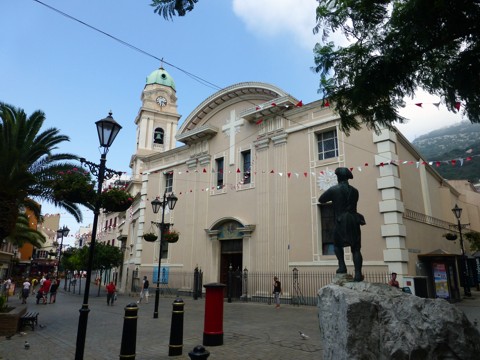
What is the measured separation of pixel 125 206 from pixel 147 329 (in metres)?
3.99

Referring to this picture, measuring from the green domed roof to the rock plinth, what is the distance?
42722 mm

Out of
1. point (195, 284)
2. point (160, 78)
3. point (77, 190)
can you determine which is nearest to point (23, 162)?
point (77, 190)

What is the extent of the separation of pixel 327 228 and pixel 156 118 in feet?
99.7

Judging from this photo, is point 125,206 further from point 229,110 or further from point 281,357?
point 229,110

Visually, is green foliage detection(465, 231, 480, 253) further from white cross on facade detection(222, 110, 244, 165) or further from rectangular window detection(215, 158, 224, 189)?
rectangular window detection(215, 158, 224, 189)

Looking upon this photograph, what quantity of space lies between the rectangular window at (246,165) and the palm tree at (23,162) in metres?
9.65

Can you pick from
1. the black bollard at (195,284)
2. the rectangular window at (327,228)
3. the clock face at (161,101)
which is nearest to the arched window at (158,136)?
the clock face at (161,101)

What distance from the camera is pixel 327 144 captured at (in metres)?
18.4

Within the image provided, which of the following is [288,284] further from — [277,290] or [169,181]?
[169,181]

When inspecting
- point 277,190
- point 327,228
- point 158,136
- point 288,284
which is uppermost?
point 158,136

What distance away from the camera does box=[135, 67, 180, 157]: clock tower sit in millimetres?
41781

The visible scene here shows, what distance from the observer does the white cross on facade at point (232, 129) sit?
73.2ft

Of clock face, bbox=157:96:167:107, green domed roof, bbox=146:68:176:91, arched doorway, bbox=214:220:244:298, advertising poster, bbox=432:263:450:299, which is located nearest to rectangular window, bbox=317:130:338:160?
arched doorway, bbox=214:220:244:298

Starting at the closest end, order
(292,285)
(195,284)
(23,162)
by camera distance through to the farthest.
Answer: (23,162) < (292,285) < (195,284)
